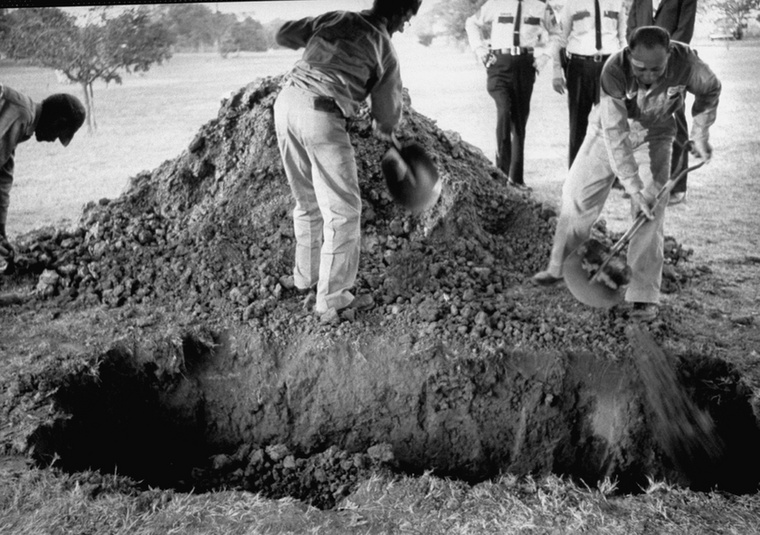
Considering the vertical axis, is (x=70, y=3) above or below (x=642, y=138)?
above

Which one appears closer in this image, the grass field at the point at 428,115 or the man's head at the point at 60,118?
the grass field at the point at 428,115

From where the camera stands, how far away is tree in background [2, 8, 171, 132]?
3.60m

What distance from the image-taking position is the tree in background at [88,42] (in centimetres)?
360

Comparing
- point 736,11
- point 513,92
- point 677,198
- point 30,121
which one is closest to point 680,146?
point 677,198

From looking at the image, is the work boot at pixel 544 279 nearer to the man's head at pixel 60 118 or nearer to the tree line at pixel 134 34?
the tree line at pixel 134 34

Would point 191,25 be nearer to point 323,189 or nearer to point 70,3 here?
point 70,3

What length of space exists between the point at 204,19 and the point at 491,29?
1516 millimetres

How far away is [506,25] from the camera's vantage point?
3832mm

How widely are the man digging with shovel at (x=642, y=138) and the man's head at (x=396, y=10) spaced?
96 centimetres

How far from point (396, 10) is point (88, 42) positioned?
5.49 ft

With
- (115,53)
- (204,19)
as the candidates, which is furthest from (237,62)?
(115,53)

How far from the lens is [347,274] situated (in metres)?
3.71

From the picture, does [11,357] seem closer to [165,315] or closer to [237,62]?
[165,315]

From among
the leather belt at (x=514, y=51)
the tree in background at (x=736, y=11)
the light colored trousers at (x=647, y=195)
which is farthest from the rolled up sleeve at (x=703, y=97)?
the leather belt at (x=514, y=51)
